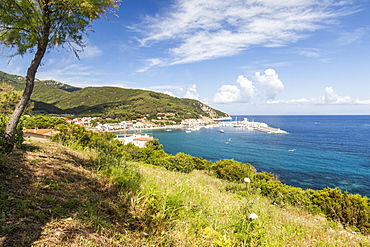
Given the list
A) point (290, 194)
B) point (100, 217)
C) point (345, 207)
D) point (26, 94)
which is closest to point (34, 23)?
point (26, 94)

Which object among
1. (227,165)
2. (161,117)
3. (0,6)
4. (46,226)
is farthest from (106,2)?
(161,117)

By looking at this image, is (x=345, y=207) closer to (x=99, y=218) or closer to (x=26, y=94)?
(x=99, y=218)

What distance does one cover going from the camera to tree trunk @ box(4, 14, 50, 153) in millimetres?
5234

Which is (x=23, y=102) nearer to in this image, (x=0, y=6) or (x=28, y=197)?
(x=0, y=6)

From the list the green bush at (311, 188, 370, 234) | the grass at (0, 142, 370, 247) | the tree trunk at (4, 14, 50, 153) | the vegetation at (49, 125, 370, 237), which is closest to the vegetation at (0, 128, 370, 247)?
the grass at (0, 142, 370, 247)

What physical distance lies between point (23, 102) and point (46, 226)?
4.51 metres

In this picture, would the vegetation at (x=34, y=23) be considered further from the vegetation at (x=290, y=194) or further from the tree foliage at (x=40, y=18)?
the vegetation at (x=290, y=194)

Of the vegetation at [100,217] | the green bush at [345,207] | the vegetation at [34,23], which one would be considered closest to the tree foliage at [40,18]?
the vegetation at [34,23]

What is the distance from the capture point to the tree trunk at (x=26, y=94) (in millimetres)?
5234

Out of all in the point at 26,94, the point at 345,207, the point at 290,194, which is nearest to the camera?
the point at 26,94

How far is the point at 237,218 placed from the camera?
3.50m

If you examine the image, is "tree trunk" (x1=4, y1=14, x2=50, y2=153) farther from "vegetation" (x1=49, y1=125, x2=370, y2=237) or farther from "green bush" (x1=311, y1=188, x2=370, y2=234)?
"green bush" (x1=311, y1=188, x2=370, y2=234)

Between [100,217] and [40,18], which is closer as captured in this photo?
[100,217]

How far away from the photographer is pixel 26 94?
17.3 feet
